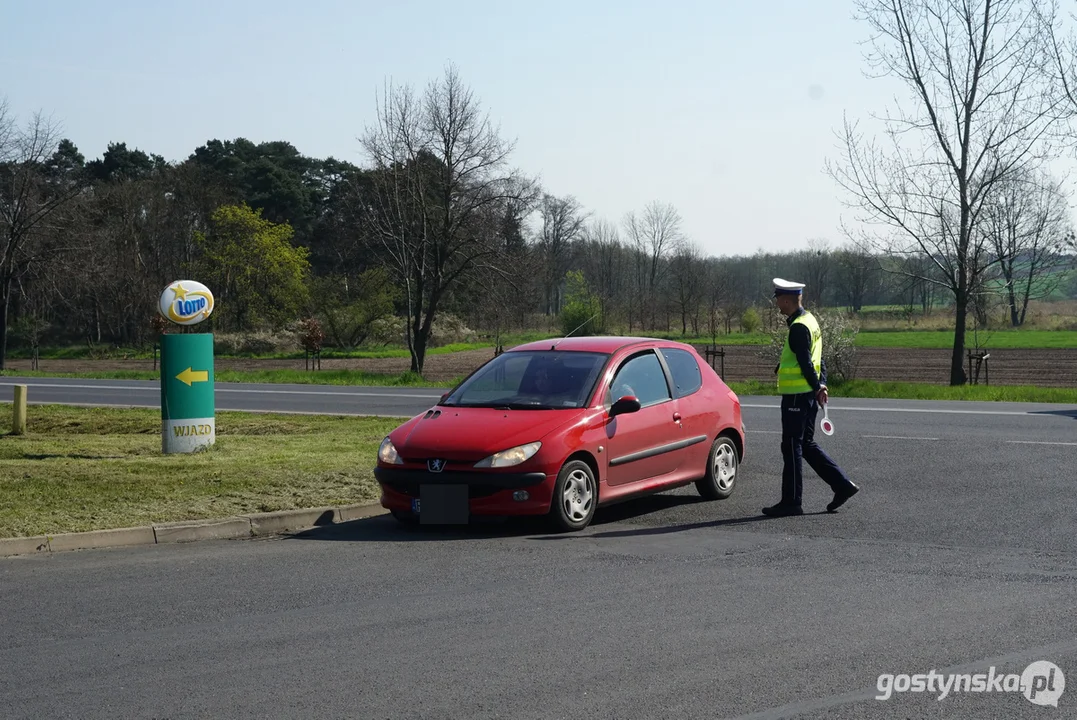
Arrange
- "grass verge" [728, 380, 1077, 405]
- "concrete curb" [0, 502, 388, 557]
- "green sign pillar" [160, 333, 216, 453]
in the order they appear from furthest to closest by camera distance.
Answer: "grass verge" [728, 380, 1077, 405]
"green sign pillar" [160, 333, 216, 453]
"concrete curb" [0, 502, 388, 557]

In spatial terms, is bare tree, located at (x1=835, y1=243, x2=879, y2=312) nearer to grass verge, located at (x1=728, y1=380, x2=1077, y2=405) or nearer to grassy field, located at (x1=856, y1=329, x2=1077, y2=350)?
grassy field, located at (x1=856, y1=329, x2=1077, y2=350)

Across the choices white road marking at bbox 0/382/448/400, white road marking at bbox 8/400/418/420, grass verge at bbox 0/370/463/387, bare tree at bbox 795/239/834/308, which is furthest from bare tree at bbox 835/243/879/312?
white road marking at bbox 8/400/418/420

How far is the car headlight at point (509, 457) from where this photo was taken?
933cm

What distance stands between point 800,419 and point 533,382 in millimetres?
2406

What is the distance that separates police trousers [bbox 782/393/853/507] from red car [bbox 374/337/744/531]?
3.21 feet

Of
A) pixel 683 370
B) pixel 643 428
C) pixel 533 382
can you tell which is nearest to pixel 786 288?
pixel 683 370

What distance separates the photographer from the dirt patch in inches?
1578

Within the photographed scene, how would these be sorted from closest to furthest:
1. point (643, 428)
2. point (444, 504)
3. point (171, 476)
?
point (444, 504), point (643, 428), point (171, 476)

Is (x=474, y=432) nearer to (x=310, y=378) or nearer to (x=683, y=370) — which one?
(x=683, y=370)

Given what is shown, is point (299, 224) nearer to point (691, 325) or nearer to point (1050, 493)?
point (691, 325)

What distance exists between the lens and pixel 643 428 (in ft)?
34.0

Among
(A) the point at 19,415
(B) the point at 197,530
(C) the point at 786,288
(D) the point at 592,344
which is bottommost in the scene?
(B) the point at 197,530

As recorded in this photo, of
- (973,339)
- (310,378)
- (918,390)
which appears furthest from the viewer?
(973,339)

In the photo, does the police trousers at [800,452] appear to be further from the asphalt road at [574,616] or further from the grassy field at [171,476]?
the grassy field at [171,476]
